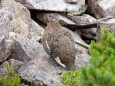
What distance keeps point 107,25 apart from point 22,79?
5435mm

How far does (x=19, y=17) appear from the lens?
39.6ft

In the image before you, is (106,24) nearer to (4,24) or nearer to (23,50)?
(23,50)

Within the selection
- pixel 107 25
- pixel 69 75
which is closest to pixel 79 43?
pixel 107 25

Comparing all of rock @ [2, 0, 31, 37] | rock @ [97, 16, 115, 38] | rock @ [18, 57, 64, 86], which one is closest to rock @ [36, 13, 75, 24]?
rock @ [2, 0, 31, 37]

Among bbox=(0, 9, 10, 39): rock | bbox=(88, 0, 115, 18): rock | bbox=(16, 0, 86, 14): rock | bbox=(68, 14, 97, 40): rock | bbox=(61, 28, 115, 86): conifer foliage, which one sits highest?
bbox=(61, 28, 115, 86): conifer foliage

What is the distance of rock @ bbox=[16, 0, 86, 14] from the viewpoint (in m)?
12.8

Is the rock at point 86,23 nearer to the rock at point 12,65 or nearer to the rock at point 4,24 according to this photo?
the rock at point 4,24

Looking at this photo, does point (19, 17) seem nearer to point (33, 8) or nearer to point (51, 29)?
point (33, 8)

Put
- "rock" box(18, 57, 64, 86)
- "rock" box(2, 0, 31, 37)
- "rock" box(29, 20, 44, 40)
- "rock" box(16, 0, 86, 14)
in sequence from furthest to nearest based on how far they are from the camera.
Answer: "rock" box(16, 0, 86, 14)
"rock" box(29, 20, 44, 40)
"rock" box(2, 0, 31, 37)
"rock" box(18, 57, 64, 86)

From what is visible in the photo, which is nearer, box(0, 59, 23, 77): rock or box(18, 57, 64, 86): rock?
box(18, 57, 64, 86): rock

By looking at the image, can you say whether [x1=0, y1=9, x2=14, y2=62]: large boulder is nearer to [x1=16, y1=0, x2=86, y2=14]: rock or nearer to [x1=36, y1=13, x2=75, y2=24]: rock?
[x1=16, y1=0, x2=86, y2=14]: rock

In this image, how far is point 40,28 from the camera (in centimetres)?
1242

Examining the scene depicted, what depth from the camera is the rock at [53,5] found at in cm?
1280

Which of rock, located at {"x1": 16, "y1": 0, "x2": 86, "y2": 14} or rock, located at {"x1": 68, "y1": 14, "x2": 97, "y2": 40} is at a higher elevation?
rock, located at {"x1": 16, "y1": 0, "x2": 86, "y2": 14}
